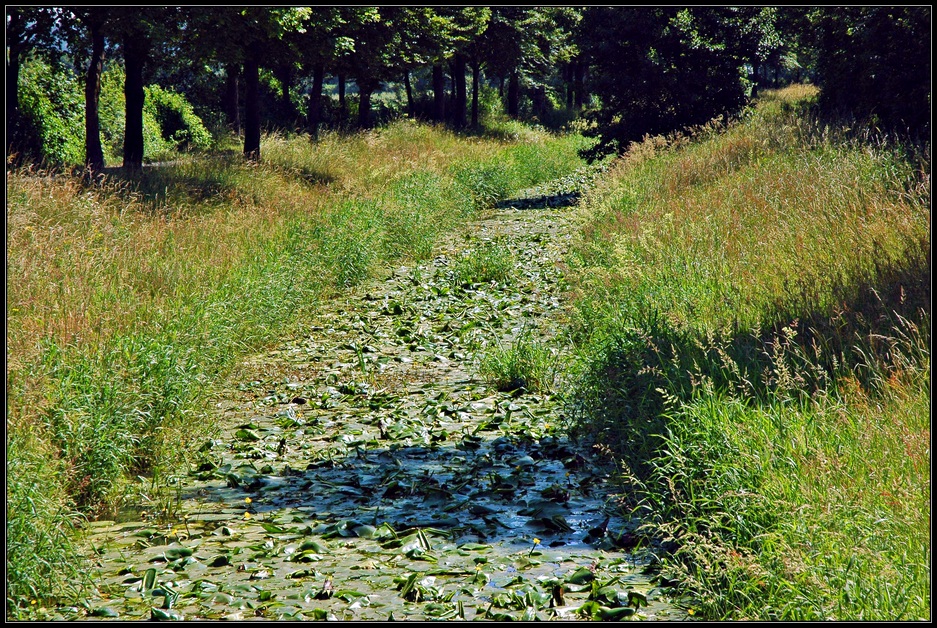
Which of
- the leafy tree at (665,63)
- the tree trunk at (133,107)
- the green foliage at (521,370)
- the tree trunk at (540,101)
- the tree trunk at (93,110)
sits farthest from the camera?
the tree trunk at (540,101)

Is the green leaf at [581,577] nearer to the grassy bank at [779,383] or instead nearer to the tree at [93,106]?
the grassy bank at [779,383]

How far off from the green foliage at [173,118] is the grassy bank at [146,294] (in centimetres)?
1761

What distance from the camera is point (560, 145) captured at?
3653 centimetres

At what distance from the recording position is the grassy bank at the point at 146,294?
484cm

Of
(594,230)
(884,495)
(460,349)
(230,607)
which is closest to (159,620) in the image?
(230,607)

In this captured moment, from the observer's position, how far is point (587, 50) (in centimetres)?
2361

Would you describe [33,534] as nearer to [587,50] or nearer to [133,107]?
[133,107]

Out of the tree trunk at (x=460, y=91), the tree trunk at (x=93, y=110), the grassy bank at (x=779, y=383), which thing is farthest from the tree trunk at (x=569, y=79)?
the grassy bank at (x=779, y=383)

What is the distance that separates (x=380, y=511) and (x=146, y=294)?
4.34 metres

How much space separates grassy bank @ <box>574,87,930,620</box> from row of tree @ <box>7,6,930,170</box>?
466 centimetres

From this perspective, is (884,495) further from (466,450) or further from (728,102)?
(728,102)

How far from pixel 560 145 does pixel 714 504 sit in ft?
110

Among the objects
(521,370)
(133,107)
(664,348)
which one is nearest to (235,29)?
(133,107)

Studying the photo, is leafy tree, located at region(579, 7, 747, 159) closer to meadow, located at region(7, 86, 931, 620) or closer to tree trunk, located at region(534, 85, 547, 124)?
meadow, located at region(7, 86, 931, 620)
